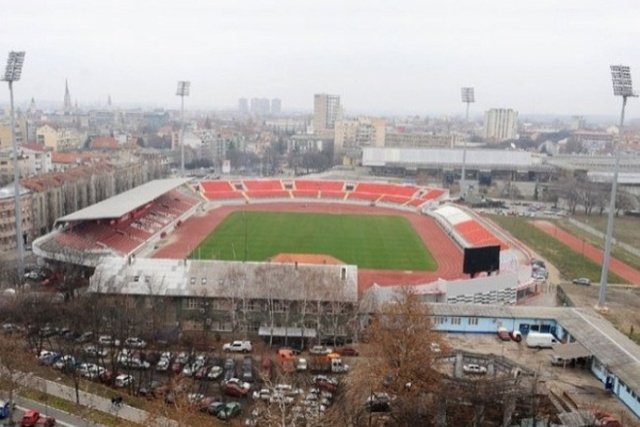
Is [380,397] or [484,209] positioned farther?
[484,209]

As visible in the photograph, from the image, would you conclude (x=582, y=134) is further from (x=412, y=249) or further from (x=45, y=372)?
(x=45, y=372)

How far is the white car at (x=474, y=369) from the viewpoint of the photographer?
17.7 meters

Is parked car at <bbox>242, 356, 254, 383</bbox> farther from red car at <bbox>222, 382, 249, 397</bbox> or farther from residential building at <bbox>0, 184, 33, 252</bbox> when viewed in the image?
residential building at <bbox>0, 184, 33, 252</bbox>

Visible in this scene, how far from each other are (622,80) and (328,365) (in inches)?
663

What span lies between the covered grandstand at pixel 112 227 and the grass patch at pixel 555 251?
21.7 m

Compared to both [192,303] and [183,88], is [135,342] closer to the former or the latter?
[192,303]

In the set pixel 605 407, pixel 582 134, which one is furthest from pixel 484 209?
pixel 582 134

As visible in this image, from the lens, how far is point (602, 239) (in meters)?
39.9

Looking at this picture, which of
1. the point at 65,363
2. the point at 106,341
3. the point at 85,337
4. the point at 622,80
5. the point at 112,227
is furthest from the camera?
the point at 112,227

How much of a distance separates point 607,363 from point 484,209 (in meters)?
35.5

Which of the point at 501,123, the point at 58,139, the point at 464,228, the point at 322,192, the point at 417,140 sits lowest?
the point at 464,228

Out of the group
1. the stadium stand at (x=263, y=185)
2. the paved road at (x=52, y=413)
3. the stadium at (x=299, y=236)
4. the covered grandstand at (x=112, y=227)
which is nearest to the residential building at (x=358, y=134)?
the stadium at (x=299, y=236)

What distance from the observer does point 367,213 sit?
48219 mm

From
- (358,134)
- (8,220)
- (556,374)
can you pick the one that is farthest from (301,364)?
(358,134)
